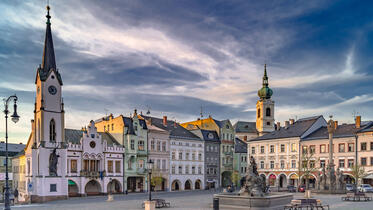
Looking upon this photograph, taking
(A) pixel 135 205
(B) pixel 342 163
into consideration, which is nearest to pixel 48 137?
(A) pixel 135 205

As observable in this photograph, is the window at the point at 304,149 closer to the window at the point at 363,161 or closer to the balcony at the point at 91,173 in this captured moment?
the window at the point at 363,161

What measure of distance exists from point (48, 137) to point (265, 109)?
70.9 m

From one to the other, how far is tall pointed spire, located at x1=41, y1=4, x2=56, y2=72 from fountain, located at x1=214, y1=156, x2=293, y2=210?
30062 mm

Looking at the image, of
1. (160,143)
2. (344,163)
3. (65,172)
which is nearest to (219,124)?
(160,143)

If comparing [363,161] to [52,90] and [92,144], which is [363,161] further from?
[52,90]

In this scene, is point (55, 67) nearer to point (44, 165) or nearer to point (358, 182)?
point (44, 165)

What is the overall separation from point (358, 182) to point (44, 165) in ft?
155

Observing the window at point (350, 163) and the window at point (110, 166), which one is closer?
the window at point (110, 166)

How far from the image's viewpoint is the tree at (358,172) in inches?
2289

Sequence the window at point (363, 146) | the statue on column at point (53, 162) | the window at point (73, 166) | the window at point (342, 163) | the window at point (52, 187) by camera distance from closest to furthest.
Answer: the window at point (52, 187), the statue on column at point (53, 162), the window at point (73, 166), the window at point (363, 146), the window at point (342, 163)

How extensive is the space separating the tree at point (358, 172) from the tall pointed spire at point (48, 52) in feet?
147

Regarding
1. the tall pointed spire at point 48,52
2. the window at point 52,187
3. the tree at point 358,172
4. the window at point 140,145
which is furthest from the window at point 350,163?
the tall pointed spire at point 48,52

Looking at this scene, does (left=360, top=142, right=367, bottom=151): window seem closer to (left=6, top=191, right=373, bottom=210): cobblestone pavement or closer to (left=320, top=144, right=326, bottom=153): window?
(left=320, top=144, right=326, bottom=153): window

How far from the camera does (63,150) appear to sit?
49.8 meters
